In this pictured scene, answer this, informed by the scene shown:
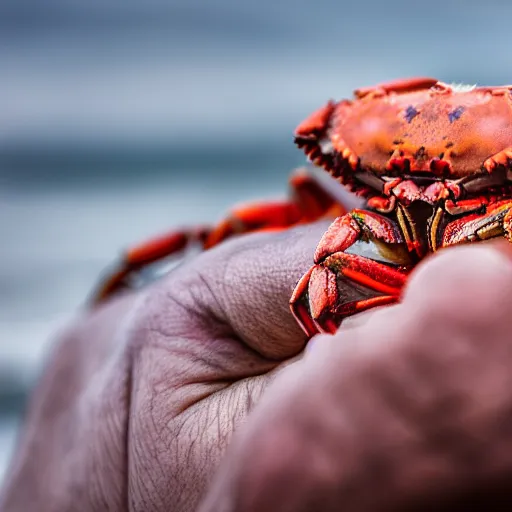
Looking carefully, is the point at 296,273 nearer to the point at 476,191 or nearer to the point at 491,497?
the point at 476,191

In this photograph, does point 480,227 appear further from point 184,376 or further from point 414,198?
point 184,376

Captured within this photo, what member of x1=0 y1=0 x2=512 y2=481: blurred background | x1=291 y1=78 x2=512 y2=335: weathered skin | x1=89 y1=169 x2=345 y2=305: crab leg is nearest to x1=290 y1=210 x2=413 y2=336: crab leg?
x1=291 y1=78 x2=512 y2=335: weathered skin

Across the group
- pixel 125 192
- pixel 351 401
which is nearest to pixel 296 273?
pixel 351 401

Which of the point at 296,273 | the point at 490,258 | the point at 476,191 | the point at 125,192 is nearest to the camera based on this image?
the point at 490,258

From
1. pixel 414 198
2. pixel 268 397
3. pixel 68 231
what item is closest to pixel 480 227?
pixel 414 198

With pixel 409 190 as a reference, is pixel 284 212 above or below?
below

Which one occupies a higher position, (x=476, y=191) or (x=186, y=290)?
(x=476, y=191)
